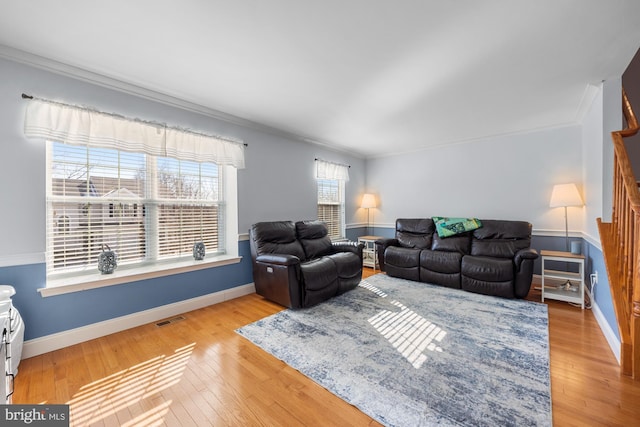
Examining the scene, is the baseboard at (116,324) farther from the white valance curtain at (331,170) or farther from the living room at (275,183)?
the white valance curtain at (331,170)

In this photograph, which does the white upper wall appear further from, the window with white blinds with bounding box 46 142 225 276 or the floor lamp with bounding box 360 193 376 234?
the window with white blinds with bounding box 46 142 225 276

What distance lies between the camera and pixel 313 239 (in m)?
4.00

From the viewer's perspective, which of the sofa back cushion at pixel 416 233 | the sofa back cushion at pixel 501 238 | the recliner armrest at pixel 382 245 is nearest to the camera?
the sofa back cushion at pixel 501 238

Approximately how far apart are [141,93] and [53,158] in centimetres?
99

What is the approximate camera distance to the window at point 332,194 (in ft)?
16.0

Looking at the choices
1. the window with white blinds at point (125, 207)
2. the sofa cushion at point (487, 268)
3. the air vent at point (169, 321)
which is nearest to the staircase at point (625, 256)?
the sofa cushion at point (487, 268)

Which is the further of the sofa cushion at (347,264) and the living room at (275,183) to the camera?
the sofa cushion at (347,264)

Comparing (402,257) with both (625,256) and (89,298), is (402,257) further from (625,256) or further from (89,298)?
(89,298)

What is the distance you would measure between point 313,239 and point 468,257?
7.30 ft

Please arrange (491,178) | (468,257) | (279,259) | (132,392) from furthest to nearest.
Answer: (491,178) → (468,257) → (279,259) → (132,392)

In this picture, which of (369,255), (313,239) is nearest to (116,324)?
(313,239)

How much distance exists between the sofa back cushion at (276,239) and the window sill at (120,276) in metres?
0.51

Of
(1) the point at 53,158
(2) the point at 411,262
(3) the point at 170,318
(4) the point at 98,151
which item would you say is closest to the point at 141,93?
(4) the point at 98,151

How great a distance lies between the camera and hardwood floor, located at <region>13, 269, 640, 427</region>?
1496mm
